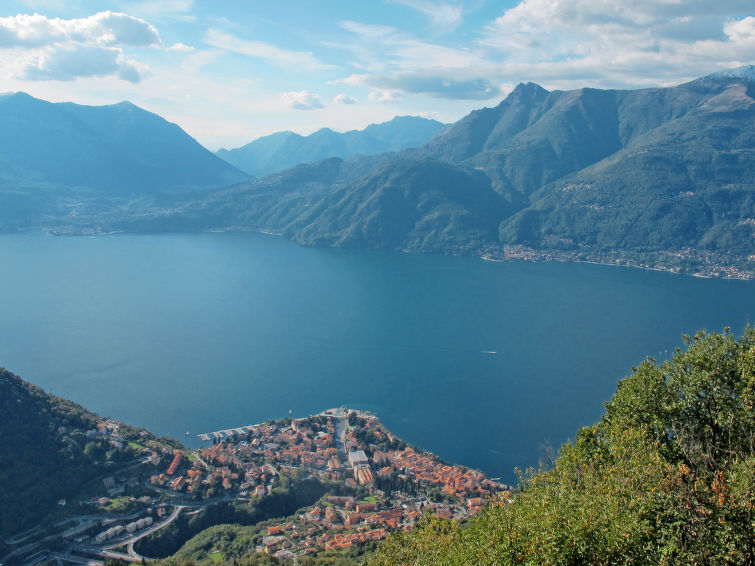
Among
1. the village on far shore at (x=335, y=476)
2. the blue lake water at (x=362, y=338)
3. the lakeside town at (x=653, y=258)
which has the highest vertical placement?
the lakeside town at (x=653, y=258)

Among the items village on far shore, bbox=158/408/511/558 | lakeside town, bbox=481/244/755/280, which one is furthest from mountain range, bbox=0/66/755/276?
village on far shore, bbox=158/408/511/558

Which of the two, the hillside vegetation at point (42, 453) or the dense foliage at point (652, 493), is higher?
the dense foliage at point (652, 493)

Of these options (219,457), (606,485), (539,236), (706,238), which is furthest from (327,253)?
(606,485)

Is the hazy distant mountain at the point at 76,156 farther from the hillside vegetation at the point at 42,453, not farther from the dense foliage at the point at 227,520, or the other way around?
the dense foliage at the point at 227,520

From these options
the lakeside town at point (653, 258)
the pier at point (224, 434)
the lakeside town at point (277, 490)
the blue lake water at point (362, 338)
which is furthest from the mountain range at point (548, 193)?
the lakeside town at point (277, 490)

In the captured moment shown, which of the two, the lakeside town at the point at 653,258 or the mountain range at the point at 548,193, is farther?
the mountain range at the point at 548,193

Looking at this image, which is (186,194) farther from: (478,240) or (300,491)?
(300,491)
